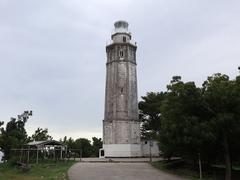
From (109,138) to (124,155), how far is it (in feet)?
9.55

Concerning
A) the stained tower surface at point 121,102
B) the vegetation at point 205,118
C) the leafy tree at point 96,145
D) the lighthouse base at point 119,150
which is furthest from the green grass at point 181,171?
the leafy tree at point 96,145

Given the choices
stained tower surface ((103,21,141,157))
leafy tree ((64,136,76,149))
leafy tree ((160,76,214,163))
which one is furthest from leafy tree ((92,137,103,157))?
leafy tree ((160,76,214,163))

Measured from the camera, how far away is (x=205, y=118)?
72.4 ft

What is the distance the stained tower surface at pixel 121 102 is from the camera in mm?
41844

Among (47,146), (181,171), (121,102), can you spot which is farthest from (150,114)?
(181,171)

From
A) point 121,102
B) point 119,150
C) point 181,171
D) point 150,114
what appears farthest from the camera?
point 150,114

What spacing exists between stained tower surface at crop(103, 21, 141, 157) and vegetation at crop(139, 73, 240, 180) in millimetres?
18178

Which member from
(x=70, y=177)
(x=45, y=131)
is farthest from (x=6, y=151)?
(x=70, y=177)

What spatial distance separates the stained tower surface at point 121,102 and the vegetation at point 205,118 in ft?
59.6

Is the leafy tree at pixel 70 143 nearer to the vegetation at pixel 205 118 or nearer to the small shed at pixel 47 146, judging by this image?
the small shed at pixel 47 146

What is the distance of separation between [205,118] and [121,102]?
21.4 meters

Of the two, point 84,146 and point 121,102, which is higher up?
point 121,102

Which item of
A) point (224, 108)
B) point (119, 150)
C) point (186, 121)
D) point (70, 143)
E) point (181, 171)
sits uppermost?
point (224, 108)

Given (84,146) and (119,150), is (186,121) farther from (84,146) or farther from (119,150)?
(84,146)
